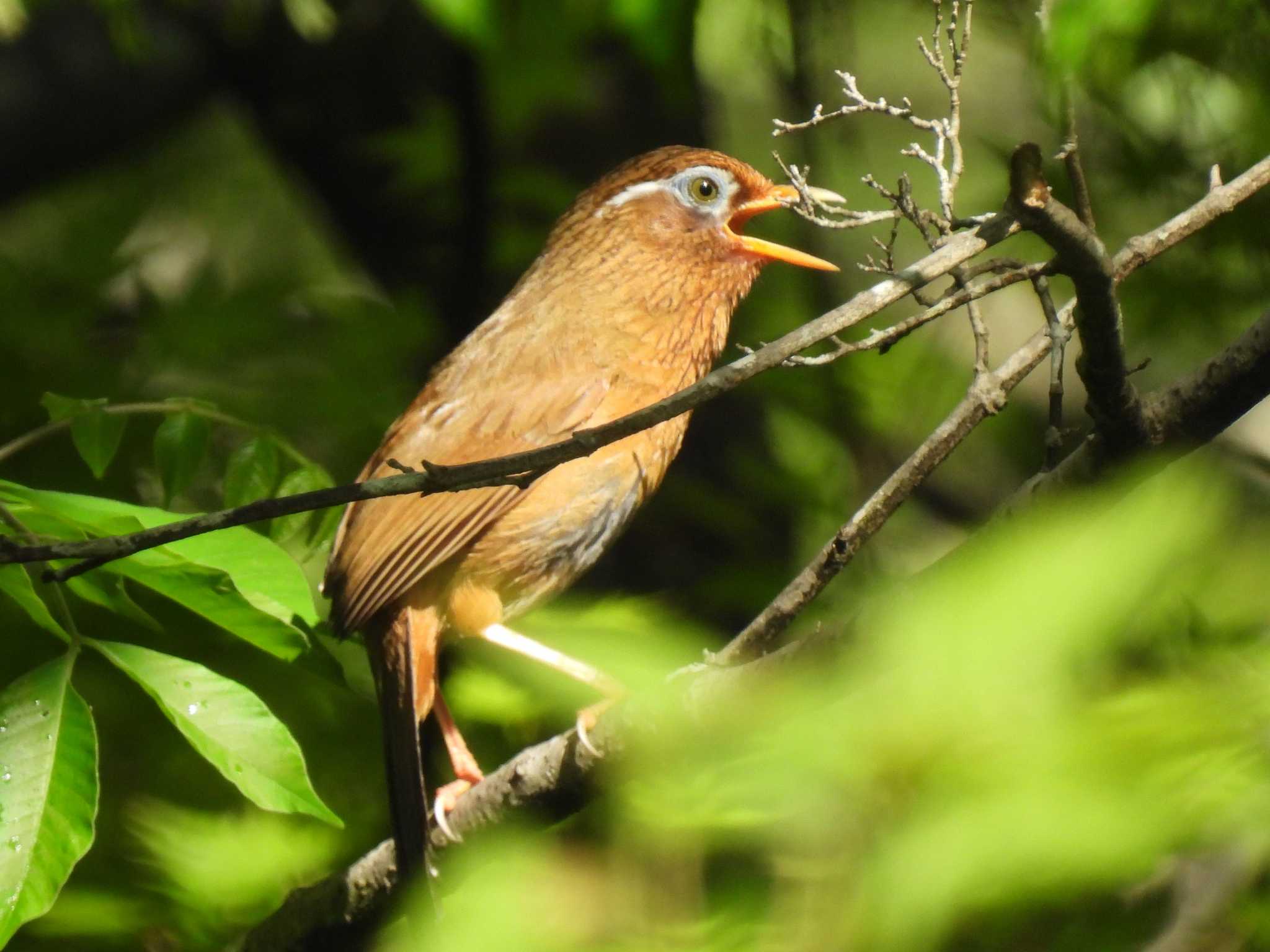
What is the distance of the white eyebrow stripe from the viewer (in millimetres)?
4559

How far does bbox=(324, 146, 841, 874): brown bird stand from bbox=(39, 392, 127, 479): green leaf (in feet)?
2.42

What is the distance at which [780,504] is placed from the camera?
17.0 ft

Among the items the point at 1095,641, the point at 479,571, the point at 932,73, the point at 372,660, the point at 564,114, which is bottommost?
the point at 372,660

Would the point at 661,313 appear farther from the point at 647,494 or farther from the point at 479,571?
the point at 479,571

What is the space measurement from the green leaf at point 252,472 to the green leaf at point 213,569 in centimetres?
39

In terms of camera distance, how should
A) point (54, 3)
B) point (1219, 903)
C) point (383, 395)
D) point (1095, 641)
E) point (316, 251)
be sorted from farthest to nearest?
1. point (316, 251)
2. point (54, 3)
3. point (383, 395)
4. point (1219, 903)
5. point (1095, 641)

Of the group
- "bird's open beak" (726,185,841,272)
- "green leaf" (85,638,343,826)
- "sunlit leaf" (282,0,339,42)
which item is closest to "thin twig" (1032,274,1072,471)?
"green leaf" (85,638,343,826)

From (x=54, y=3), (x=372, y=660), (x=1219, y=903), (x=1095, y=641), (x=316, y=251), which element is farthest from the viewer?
(x=316, y=251)

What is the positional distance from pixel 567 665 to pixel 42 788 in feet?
5.44

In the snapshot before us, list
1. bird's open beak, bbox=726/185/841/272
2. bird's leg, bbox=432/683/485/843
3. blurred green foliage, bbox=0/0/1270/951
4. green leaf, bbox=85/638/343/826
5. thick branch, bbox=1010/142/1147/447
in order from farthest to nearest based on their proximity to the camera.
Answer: bird's open beak, bbox=726/185/841/272 < bird's leg, bbox=432/683/485/843 < green leaf, bbox=85/638/343/826 < thick branch, bbox=1010/142/1147/447 < blurred green foliage, bbox=0/0/1270/951

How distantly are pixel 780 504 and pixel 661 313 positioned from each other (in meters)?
1.04

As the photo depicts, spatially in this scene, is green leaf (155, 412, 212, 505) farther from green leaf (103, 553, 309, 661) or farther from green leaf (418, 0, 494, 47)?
green leaf (418, 0, 494, 47)

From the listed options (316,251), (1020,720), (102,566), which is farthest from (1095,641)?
(316,251)

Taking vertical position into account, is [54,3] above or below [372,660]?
above
